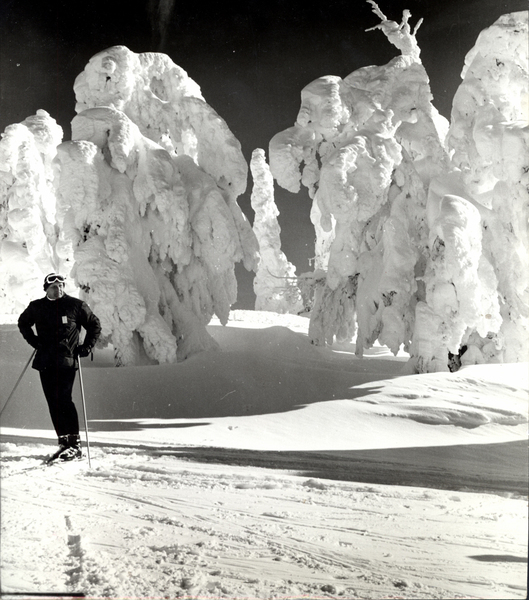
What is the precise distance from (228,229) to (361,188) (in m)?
2.16

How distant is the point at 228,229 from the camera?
890 centimetres

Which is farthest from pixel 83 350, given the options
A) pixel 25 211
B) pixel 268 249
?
pixel 268 249

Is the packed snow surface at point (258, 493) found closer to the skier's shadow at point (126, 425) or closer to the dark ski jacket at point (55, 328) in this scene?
the skier's shadow at point (126, 425)

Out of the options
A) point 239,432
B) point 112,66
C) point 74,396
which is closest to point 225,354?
point 239,432

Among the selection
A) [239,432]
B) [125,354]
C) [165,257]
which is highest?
[165,257]

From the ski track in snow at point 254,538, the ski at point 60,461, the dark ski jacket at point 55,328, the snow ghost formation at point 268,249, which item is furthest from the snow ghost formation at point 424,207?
the ski track in snow at point 254,538

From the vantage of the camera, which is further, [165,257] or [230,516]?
[165,257]

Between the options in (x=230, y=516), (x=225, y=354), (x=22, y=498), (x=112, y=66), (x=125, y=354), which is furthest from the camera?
(x=225, y=354)

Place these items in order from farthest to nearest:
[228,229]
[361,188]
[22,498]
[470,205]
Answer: [361,188], [228,229], [470,205], [22,498]

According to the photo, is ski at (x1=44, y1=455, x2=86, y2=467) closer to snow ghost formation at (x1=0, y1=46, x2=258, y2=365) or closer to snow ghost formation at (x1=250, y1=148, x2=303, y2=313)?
snow ghost formation at (x1=0, y1=46, x2=258, y2=365)

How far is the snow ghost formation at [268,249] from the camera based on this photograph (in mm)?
7895

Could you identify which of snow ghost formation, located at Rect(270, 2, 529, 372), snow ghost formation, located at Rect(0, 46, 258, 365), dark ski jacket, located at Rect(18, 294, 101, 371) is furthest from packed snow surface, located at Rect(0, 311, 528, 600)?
snow ghost formation, located at Rect(270, 2, 529, 372)

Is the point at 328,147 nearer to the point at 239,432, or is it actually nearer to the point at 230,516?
the point at 239,432

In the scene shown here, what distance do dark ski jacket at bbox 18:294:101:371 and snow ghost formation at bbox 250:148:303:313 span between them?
2635 millimetres
